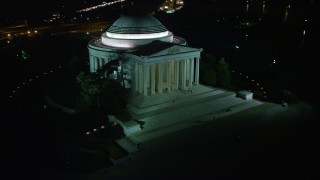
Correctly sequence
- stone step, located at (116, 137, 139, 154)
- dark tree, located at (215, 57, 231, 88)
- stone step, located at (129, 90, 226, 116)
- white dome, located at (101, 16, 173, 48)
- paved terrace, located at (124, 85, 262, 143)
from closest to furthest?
stone step, located at (116, 137, 139, 154), paved terrace, located at (124, 85, 262, 143), stone step, located at (129, 90, 226, 116), white dome, located at (101, 16, 173, 48), dark tree, located at (215, 57, 231, 88)

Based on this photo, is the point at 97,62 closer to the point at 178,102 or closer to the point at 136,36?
the point at 136,36

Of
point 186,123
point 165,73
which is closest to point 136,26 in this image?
point 165,73

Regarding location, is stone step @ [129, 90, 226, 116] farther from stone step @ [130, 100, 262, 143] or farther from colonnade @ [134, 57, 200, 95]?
stone step @ [130, 100, 262, 143]

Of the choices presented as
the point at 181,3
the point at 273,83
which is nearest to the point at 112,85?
the point at 273,83

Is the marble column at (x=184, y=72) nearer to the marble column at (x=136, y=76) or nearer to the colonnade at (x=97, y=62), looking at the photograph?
the marble column at (x=136, y=76)

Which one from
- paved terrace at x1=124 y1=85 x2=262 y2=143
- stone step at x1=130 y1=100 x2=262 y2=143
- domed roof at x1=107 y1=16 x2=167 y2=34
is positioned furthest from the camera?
domed roof at x1=107 y1=16 x2=167 y2=34

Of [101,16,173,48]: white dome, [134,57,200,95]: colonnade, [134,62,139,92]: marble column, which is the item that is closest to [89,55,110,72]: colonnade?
[101,16,173,48]: white dome

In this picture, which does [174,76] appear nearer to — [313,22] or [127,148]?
[127,148]

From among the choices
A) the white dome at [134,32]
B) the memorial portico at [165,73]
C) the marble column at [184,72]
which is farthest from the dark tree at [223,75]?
the white dome at [134,32]
